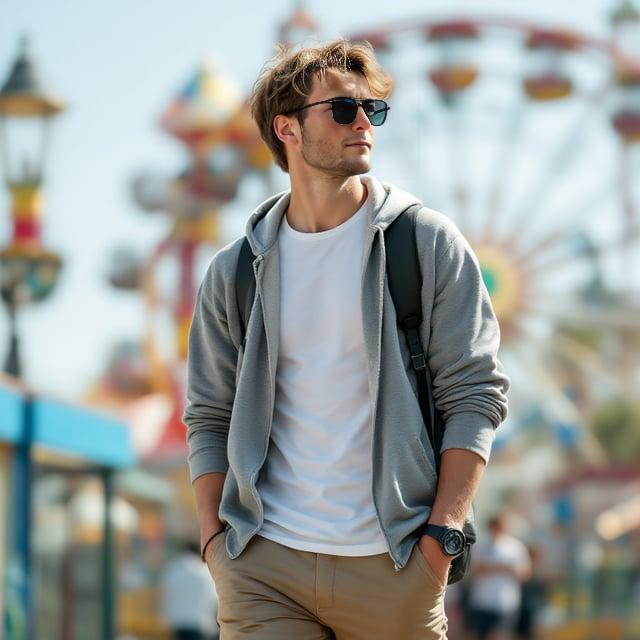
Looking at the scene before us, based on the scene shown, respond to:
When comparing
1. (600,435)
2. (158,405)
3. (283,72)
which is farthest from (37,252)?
(600,435)

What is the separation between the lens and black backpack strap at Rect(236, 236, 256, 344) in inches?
113

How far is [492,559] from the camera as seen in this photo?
32.0 feet

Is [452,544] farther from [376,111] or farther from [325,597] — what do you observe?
[376,111]

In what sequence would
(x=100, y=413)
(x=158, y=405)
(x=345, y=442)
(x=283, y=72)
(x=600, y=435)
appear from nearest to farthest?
1. (x=345, y=442)
2. (x=283, y=72)
3. (x=100, y=413)
4. (x=158, y=405)
5. (x=600, y=435)

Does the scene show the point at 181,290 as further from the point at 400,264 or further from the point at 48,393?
the point at 400,264

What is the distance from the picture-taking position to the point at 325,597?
265cm

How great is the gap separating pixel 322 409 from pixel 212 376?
1.05 ft

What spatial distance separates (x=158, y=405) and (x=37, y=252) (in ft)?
49.2

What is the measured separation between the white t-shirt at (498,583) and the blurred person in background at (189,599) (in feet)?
5.44

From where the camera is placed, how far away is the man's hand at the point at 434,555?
2.61 metres

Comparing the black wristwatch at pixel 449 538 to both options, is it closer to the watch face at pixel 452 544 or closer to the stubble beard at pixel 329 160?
the watch face at pixel 452 544

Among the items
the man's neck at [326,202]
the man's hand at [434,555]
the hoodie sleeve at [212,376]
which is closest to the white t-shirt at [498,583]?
the hoodie sleeve at [212,376]

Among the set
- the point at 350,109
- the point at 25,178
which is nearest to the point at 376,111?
the point at 350,109

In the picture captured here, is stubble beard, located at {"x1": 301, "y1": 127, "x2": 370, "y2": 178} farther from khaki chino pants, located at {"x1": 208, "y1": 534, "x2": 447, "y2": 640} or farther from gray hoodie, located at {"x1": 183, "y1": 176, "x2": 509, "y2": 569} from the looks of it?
khaki chino pants, located at {"x1": 208, "y1": 534, "x2": 447, "y2": 640}
